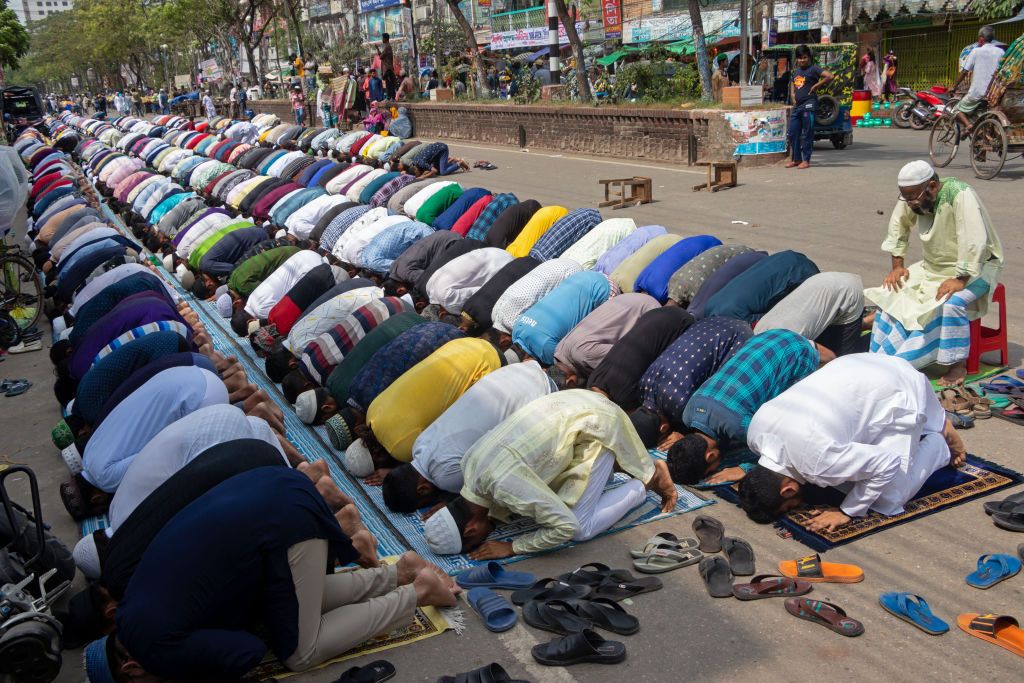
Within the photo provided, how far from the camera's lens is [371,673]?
3350 millimetres

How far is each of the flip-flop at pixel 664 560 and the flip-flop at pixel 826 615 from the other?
19.7 inches

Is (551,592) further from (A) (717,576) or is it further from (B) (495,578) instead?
Answer: (A) (717,576)

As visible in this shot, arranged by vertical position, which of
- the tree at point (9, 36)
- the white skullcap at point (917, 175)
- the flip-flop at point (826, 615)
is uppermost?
the tree at point (9, 36)

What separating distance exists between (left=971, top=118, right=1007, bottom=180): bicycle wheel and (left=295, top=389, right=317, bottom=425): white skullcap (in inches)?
348

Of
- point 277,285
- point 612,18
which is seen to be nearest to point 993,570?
point 277,285

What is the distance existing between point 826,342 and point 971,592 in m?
2.39

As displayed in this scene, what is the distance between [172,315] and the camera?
20.4 feet

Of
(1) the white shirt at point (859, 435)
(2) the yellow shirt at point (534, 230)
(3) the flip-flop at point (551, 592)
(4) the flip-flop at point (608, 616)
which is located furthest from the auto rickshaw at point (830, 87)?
(4) the flip-flop at point (608, 616)

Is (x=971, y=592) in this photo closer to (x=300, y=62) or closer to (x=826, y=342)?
(x=826, y=342)

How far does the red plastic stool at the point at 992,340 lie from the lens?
214 inches

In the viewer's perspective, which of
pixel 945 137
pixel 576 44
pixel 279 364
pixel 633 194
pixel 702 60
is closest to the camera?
pixel 279 364

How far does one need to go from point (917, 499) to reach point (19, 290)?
8.63 m

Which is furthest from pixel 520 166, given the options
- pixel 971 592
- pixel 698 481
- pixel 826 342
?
pixel 971 592

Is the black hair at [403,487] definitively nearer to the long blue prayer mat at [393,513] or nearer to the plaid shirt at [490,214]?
the long blue prayer mat at [393,513]
